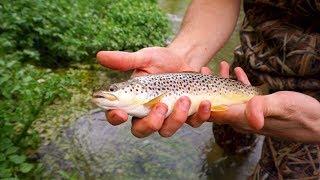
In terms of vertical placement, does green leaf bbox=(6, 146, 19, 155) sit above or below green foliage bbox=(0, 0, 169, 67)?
above

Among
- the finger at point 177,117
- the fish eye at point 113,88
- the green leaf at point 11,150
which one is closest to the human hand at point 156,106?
the finger at point 177,117

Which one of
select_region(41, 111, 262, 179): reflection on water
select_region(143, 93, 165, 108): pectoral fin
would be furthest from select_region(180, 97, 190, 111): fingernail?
select_region(41, 111, 262, 179): reflection on water

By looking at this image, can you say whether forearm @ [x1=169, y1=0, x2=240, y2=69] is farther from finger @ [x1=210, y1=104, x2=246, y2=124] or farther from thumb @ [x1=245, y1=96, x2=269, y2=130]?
thumb @ [x1=245, y1=96, x2=269, y2=130]

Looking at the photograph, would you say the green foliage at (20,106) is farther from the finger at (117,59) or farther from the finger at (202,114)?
the finger at (202,114)

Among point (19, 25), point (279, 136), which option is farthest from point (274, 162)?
point (19, 25)

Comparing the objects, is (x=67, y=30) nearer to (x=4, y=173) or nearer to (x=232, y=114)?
(x=4, y=173)

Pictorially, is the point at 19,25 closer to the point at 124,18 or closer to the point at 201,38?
the point at 124,18
